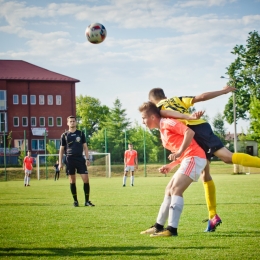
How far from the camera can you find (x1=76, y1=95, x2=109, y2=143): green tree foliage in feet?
324

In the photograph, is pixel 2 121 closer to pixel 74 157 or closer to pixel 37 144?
pixel 37 144

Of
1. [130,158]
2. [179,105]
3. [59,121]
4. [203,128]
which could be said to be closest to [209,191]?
[203,128]

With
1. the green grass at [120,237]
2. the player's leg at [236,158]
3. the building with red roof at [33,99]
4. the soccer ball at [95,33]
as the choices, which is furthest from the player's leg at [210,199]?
the building with red roof at [33,99]

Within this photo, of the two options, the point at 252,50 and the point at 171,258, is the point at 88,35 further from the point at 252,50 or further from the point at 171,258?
the point at 252,50

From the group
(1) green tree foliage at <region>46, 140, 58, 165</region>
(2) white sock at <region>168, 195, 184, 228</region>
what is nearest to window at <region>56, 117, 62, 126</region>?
(1) green tree foliage at <region>46, 140, 58, 165</region>

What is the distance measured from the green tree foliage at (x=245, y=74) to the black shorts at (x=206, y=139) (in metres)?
52.8

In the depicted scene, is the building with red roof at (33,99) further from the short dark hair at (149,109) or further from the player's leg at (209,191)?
the short dark hair at (149,109)

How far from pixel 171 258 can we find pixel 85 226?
10.0 ft

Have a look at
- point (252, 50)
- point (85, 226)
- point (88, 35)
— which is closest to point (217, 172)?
point (252, 50)

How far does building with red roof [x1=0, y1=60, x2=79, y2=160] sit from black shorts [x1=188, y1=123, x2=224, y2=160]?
6043 centimetres

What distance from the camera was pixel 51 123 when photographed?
71.1 metres

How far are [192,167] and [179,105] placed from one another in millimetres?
934

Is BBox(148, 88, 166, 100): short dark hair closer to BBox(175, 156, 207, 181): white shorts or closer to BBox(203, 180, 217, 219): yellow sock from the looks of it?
BBox(175, 156, 207, 181): white shorts

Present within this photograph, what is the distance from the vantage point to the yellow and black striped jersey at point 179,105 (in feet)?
21.3
